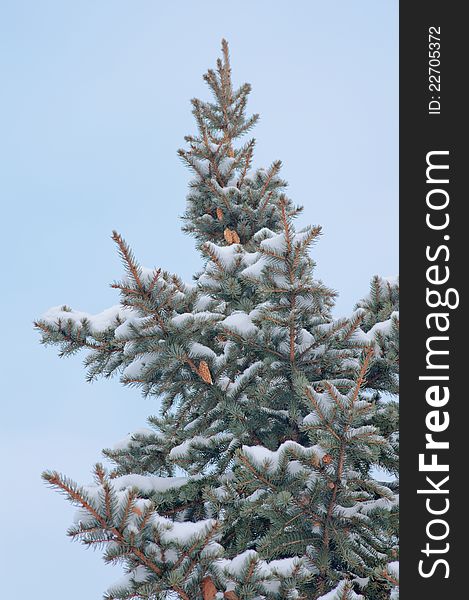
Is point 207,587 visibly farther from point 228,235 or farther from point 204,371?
point 228,235

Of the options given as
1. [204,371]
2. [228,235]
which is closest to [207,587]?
[204,371]

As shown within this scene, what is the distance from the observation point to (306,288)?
5258 millimetres

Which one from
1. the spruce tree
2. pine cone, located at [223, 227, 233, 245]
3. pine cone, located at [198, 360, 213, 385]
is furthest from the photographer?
pine cone, located at [223, 227, 233, 245]

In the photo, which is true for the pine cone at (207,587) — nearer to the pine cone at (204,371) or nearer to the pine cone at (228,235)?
the pine cone at (204,371)

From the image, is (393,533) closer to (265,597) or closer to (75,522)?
(265,597)

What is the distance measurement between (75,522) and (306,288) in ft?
7.92

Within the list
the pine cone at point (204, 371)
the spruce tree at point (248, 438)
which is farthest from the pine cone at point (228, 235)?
the pine cone at point (204, 371)

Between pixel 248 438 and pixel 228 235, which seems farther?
pixel 228 235

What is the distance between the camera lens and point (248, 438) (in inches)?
239

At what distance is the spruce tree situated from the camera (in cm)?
423

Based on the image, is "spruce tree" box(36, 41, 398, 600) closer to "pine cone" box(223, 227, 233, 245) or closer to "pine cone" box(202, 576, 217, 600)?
"pine cone" box(202, 576, 217, 600)

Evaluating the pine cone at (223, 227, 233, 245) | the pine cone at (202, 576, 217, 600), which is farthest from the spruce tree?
the pine cone at (223, 227, 233, 245)

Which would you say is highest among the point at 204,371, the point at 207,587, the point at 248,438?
the point at 204,371

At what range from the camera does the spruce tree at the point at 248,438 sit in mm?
4230
